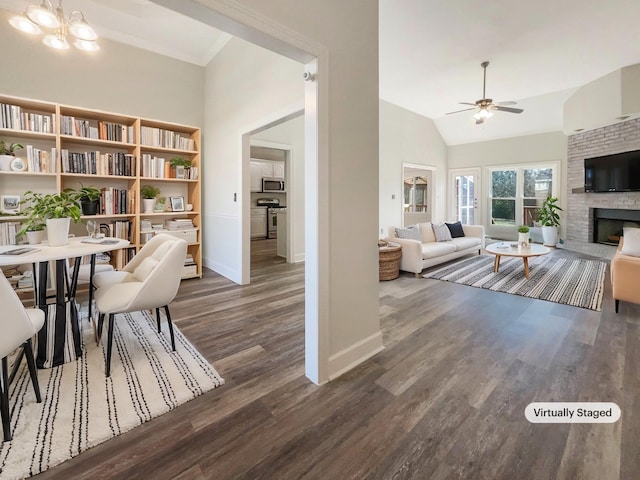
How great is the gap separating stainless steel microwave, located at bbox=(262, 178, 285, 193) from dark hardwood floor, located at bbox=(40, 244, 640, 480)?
6309mm

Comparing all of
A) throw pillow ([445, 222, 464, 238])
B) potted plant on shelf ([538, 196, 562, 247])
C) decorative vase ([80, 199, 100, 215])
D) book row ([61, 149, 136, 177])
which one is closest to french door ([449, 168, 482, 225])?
potted plant on shelf ([538, 196, 562, 247])

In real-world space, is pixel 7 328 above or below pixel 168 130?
below

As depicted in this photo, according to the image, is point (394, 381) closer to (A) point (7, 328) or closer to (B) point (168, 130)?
(A) point (7, 328)

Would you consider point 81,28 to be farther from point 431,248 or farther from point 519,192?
point 519,192

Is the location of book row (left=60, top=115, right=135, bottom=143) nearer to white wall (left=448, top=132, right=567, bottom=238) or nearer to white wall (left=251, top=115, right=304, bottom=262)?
white wall (left=251, top=115, right=304, bottom=262)

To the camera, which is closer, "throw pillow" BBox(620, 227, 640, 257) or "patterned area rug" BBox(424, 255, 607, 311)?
"throw pillow" BBox(620, 227, 640, 257)

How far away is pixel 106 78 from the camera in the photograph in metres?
3.81

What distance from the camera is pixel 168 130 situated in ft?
13.9

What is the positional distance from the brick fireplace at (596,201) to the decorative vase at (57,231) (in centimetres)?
795

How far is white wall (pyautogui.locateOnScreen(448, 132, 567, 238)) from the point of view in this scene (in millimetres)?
6918

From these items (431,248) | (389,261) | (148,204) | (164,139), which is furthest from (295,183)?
(431,248)

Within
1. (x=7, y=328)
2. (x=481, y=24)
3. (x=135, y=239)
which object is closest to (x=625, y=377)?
(x=7, y=328)

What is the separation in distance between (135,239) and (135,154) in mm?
1107

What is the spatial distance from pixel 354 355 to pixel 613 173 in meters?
6.48
